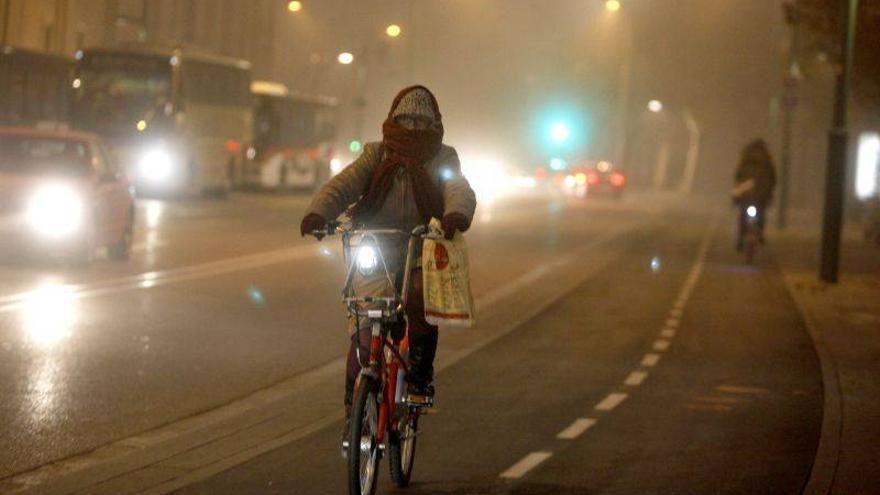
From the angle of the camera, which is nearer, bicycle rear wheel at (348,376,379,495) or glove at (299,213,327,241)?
bicycle rear wheel at (348,376,379,495)

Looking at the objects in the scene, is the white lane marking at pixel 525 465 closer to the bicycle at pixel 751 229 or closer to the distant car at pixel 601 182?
the bicycle at pixel 751 229

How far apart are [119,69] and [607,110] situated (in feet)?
173

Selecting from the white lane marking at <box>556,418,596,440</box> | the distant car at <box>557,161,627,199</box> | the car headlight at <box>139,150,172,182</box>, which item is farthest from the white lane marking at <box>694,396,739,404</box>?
the distant car at <box>557,161,627,199</box>

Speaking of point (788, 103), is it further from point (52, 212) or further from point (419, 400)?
point (419, 400)

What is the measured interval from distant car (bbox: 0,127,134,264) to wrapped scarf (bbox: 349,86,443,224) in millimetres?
13829

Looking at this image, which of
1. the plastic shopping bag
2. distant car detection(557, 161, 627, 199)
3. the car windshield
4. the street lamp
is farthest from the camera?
distant car detection(557, 161, 627, 199)

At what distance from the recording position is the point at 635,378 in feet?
43.5

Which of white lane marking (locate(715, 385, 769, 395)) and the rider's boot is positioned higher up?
the rider's boot

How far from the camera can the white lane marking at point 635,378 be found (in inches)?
510

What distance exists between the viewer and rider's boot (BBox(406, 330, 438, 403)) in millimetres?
8023

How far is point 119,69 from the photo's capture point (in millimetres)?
42250

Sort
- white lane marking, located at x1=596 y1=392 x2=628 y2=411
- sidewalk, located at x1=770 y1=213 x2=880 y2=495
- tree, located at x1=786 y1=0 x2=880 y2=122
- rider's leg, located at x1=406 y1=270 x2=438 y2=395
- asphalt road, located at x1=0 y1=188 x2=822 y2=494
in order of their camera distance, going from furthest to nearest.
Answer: tree, located at x1=786 y1=0 x2=880 y2=122 → white lane marking, located at x1=596 y1=392 x2=628 y2=411 → sidewalk, located at x1=770 y1=213 x2=880 y2=495 → asphalt road, located at x1=0 y1=188 x2=822 y2=494 → rider's leg, located at x1=406 y1=270 x2=438 y2=395

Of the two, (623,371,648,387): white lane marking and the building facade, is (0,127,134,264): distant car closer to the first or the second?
(623,371,648,387): white lane marking

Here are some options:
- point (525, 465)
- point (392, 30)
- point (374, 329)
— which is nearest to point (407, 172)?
point (374, 329)
